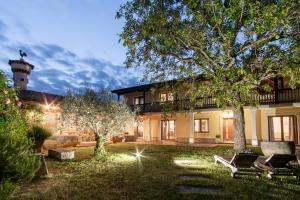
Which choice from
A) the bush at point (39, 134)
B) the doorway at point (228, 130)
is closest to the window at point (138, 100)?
the doorway at point (228, 130)

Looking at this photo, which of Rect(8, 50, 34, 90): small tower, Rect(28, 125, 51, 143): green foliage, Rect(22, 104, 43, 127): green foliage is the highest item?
Rect(8, 50, 34, 90): small tower

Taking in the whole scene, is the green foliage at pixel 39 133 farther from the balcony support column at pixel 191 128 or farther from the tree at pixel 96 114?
the balcony support column at pixel 191 128

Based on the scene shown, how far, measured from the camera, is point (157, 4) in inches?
528

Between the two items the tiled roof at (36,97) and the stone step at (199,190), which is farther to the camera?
the tiled roof at (36,97)

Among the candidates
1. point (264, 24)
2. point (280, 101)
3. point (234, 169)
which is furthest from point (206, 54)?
point (280, 101)

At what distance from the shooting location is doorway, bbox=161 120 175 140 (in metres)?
29.8

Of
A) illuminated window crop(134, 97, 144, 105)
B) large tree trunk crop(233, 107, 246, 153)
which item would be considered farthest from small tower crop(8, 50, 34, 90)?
large tree trunk crop(233, 107, 246, 153)

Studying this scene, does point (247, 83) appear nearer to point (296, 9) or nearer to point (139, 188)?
point (296, 9)

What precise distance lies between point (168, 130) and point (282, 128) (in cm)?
1209

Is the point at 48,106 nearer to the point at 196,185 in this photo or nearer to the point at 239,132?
the point at 239,132

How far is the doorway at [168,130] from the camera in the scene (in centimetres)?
2977

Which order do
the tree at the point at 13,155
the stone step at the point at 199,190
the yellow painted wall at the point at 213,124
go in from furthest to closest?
the yellow painted wall at the point at 213,124
the stone step at the point at 199,190
the tree at the point at 13,155

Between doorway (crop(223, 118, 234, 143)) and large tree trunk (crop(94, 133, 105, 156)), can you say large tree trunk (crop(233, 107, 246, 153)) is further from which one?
doorway (crop(223, 118, 234, 143))

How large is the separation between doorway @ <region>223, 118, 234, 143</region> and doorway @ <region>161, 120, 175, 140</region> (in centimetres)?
604
